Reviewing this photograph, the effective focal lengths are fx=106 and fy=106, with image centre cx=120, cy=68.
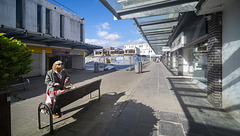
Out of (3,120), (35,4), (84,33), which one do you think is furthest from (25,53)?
(84,33)

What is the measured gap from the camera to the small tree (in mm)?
1487

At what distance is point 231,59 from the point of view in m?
2.91

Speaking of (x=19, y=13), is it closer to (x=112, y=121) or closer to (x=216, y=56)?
(x=112, y=121)

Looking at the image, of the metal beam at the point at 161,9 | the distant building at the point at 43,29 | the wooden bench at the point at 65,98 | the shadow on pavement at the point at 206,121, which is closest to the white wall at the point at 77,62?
the distant building at the point at 43,29

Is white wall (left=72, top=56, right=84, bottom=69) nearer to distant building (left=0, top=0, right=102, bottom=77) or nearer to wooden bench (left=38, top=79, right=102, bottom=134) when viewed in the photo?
distant building (left=0, top=0, right=102, bottom=77)

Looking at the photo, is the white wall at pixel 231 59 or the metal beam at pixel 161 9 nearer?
the white wall at pixel 231 59

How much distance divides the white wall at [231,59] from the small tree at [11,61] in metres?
4.65

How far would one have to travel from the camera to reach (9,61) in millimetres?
1580

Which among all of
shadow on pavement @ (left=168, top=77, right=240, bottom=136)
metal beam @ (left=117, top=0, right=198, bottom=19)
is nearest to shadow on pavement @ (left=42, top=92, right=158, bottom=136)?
shadow on pavement @ (left=168, top=77, right=240, bottom=136)

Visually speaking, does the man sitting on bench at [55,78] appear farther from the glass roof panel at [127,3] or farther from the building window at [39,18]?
the building window at [39,18]

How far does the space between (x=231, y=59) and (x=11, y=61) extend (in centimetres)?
487

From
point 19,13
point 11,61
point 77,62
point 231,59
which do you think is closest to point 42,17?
point 19,13

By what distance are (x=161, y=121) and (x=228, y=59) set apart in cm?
261

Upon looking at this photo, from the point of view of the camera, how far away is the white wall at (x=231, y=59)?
8.83 ft
